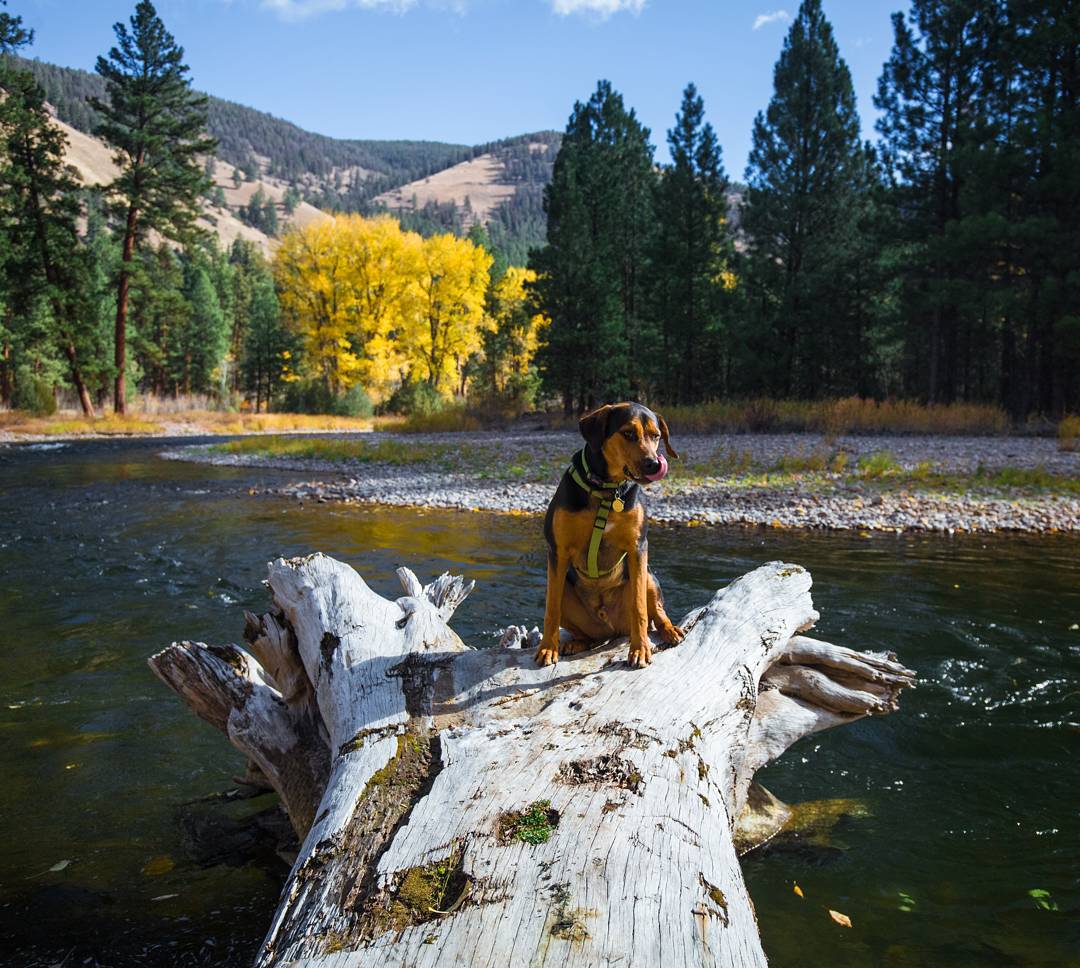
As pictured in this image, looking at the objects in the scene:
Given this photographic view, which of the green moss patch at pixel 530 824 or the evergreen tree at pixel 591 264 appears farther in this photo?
the evergreen tree at pixel 591 264

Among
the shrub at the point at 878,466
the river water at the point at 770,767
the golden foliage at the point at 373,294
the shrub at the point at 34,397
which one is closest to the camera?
the river water at the point at 770,767

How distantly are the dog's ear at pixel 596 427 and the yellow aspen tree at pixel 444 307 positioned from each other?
138ft

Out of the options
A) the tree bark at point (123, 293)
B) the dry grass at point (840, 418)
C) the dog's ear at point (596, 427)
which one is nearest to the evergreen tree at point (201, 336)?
the tree bark at point (123, 293)

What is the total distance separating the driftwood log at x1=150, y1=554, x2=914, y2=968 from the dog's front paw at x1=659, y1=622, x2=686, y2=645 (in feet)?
0.26

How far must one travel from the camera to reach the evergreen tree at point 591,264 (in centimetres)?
2859

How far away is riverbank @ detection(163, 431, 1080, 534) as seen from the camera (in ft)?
36.3

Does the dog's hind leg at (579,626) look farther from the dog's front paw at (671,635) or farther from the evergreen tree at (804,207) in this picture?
the evergreen tree at (804,207)

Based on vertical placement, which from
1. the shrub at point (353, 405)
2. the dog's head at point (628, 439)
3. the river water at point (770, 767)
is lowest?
the river water at point (770, 767)

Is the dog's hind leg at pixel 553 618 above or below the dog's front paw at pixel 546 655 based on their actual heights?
above

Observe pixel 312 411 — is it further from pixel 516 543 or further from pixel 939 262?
pixel 516 543

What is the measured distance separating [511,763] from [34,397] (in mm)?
39714

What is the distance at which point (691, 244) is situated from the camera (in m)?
29.7

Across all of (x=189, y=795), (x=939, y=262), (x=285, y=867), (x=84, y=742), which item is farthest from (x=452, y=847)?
(x=939, y=262)

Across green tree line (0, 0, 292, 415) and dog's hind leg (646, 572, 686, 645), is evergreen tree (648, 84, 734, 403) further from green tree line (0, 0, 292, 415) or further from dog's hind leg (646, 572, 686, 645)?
dog's hind leg (646, 572, 686, 645)
